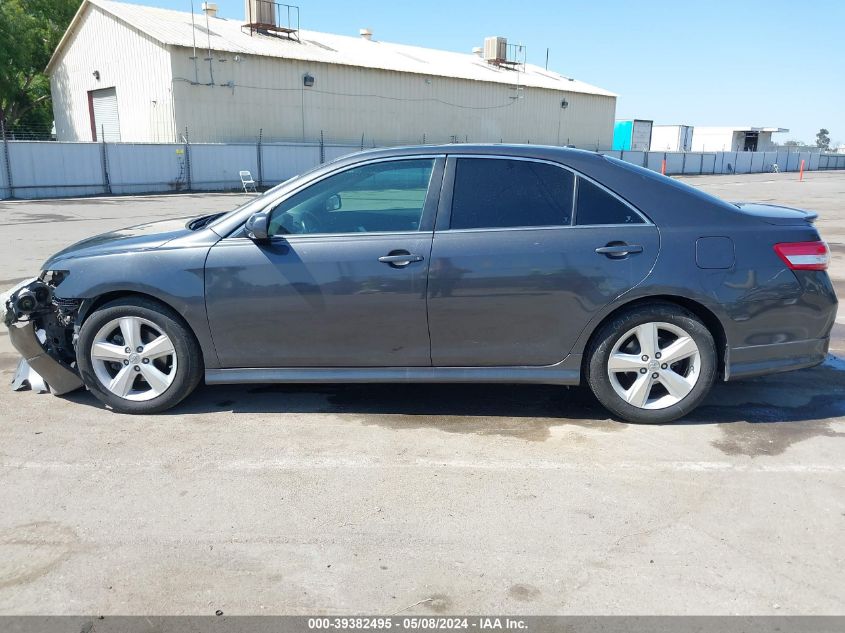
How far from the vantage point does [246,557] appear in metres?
3.02

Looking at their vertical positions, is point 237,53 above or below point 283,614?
above

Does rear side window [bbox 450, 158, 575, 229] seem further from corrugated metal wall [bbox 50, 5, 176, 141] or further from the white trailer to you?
the white trailer

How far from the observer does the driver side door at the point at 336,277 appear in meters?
4.16

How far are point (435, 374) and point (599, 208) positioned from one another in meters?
1.43

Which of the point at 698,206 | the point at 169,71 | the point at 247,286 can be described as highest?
the point at 169,71

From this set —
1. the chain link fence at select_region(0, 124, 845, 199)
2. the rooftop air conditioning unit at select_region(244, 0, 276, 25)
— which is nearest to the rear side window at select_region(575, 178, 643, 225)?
the chain link fence at select_region(0, 124, 845, 199)

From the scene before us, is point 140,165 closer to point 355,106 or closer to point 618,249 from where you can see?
point 355,106

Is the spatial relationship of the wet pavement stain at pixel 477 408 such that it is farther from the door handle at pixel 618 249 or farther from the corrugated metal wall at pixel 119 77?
the corrugated metal wall at pixel 119 77

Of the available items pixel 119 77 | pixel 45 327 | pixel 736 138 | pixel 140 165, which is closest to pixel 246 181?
pixel 140 165

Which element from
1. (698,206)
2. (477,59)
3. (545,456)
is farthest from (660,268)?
(477,59)

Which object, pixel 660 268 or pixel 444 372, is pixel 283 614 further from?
pixel 660 268

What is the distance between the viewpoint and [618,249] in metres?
4.14

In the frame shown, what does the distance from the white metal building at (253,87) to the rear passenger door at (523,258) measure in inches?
949

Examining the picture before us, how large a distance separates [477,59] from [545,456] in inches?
1787
